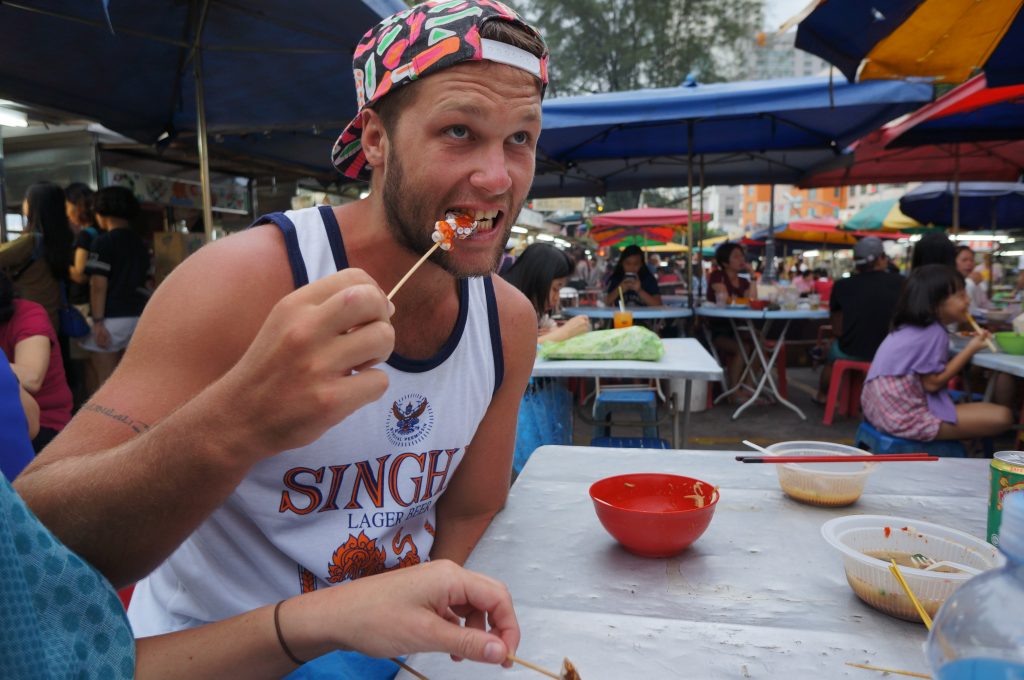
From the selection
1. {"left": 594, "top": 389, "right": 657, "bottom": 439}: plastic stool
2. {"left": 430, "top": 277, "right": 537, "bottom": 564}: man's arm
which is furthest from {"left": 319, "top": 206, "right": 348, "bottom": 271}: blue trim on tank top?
{"left": 594, "top": 389, "right": 657, "bottom": 439}: plastic stool

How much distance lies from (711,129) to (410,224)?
23.4ft

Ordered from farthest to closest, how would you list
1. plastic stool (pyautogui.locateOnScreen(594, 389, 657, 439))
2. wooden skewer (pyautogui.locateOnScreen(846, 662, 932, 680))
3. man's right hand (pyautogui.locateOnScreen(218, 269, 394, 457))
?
1. plastic stool (pyautogui.locateOnScreen(594, 389, 657, 439))
2. wooden skewer (pyautogui.locateOnScreen(846, 662, 932, 680))
3. man's right hand (pyautogui.locateOnScreen(218, 269, 394, 457))

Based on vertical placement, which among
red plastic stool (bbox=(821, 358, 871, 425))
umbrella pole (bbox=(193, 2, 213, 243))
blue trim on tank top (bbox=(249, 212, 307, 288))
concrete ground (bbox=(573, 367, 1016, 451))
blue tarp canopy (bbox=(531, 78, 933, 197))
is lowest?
concrete ground (bbox=(573, 367, 1016, 451))

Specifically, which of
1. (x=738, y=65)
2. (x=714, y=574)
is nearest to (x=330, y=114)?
(x=714, y=574)

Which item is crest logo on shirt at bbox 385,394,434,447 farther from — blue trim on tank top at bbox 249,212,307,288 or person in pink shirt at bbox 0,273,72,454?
person in pink shirt at bbox 0,273,72,454

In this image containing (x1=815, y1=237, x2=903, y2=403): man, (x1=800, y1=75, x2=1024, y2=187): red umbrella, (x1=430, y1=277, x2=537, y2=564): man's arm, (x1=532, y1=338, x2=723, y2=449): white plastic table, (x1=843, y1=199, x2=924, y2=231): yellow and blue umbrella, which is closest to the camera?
(x1=430, y1=277, x2=537, y2=564): man's arm

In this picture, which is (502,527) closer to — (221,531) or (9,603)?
(221,531)

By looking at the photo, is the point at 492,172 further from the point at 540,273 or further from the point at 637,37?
the point at 637,37

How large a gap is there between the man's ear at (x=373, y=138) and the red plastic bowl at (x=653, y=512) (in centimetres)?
97

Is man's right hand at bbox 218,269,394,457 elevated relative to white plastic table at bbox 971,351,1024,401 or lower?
elevated

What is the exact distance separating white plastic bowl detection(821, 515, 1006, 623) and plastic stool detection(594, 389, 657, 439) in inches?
129

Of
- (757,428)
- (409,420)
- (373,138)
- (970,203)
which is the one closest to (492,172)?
(373,138)

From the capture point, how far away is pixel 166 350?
1.19 m

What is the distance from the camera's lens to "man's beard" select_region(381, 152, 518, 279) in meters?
1.44
